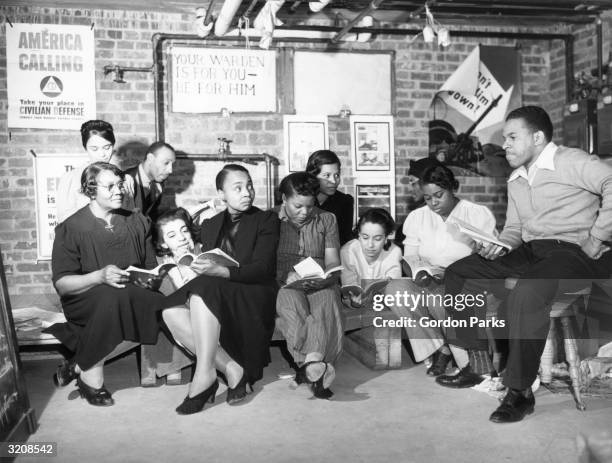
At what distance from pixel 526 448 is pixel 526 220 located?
1.34m

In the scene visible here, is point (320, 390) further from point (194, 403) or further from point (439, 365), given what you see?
point (439, 365)

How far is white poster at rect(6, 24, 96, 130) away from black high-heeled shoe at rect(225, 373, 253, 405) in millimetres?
3068

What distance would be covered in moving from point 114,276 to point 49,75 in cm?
282

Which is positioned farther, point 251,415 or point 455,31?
point 455,31

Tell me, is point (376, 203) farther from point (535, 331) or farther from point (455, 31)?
point (535, 331)

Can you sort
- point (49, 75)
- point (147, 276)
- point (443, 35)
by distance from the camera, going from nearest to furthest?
point (147, 276)
point (443, 35)
point (49, 75)

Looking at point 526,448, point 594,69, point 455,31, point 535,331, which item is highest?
point 455,31

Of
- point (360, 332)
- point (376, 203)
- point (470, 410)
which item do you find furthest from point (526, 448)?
point (376, 203)

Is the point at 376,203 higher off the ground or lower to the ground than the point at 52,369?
higher

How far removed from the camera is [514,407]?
10.3 feet

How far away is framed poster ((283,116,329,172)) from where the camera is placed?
19.4ft

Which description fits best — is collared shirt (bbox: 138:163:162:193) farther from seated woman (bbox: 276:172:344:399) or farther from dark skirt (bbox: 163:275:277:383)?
dark skirt (bbox: 163:275:277:383)

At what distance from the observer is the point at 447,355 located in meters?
3.97

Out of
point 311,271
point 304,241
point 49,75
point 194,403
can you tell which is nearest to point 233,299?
point 311,271
